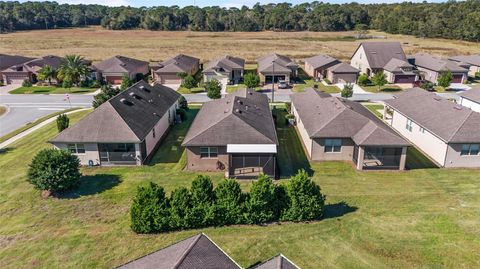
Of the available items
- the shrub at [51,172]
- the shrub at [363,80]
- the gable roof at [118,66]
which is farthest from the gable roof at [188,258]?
the gable roof at [118,66]

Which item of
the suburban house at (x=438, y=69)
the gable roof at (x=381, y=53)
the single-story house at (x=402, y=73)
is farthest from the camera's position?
the gable roof at (x=381, y=53)

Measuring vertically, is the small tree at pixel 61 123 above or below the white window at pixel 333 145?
above

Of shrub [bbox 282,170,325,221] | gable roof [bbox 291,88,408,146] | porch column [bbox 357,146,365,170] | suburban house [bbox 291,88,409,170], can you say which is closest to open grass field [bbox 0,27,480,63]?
gable roof [bbox 291,88,408,146]

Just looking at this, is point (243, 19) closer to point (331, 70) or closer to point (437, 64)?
point (331, 70)

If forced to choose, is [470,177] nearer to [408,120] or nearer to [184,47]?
[408,120]

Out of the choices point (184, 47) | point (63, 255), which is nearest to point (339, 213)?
point (63, 255)

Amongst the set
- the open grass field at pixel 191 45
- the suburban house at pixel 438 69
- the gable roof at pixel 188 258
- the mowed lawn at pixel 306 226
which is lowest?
the mowed lawn at pixel 306 226

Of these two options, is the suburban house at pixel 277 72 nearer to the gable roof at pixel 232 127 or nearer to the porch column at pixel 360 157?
the gable roof at pixel 232 127
